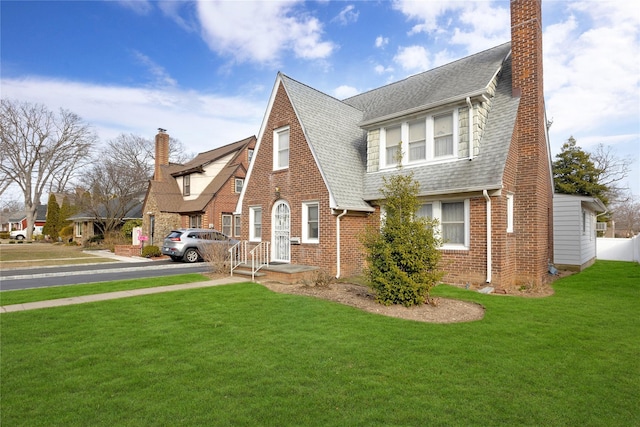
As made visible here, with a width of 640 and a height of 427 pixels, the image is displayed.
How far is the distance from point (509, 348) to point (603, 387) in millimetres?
1252

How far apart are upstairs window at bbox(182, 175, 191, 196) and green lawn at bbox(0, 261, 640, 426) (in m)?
19.3

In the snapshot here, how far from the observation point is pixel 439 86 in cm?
1279

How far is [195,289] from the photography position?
32.4ft

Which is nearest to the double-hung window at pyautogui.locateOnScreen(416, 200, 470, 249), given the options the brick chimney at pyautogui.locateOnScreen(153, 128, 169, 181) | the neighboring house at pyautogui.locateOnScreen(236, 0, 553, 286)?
the neighboring house at pyautogui.locateOnScreen(236, 0, 553, 286)

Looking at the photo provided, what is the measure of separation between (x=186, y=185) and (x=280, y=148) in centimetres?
1450

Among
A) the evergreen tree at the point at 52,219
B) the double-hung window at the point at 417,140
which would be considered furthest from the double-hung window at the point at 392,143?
the evergreen tree at the point at 52,219

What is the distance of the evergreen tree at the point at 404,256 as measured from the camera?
760cm

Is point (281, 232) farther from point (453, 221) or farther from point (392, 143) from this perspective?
point (453, 221)

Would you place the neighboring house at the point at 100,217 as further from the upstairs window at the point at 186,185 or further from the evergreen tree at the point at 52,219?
the evergreen tree at the point at 52,219

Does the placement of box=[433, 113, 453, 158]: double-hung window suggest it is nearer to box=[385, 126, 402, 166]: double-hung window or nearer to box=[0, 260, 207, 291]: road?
box=[385, 126, 402, 166]: double-hung window

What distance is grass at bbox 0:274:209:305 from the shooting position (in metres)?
8.74

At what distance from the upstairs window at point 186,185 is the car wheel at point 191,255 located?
8220mm

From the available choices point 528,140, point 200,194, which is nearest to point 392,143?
point 528,140

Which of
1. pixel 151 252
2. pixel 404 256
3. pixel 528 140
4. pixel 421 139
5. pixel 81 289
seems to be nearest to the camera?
pixel 404 256
